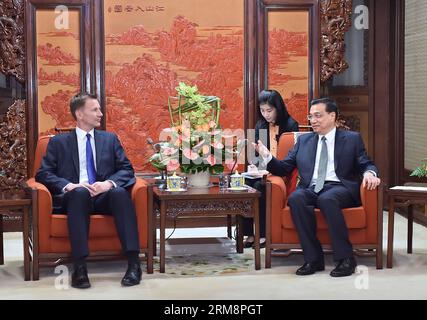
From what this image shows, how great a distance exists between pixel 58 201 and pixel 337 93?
360cm

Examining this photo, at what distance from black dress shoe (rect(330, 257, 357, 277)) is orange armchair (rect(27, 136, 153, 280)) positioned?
43.4 inches

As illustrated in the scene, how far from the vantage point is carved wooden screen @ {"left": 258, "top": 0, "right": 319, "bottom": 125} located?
6.32 metres

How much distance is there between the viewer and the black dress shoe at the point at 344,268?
4.38 m

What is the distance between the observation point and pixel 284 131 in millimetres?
5512

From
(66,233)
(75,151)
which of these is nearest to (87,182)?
Answer: (75,151)

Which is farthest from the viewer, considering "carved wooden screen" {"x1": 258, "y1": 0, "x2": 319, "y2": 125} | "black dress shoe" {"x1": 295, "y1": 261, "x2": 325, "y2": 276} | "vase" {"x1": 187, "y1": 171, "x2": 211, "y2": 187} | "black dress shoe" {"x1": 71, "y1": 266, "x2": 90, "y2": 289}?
"carved wooden screen" {"x1": 258, "y1": 0, "x2": 319, "y2": 125}

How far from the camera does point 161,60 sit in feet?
20.6

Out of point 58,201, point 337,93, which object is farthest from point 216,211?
point 337,93

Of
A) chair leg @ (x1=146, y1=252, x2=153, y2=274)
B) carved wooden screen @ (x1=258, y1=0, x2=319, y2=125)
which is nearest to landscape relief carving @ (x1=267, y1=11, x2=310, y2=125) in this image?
carved wooden screen @ (x1=258, y1=0, x2=319, y2=125)

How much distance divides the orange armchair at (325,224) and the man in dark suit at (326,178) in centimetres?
7

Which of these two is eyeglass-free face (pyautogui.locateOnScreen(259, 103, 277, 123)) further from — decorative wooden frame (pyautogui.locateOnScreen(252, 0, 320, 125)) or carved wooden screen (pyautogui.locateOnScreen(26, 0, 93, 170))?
carved wooden screen (pyautogui.locateOnScreen(26, 0, 93, 170))

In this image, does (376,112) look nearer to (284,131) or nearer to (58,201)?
(284,131)

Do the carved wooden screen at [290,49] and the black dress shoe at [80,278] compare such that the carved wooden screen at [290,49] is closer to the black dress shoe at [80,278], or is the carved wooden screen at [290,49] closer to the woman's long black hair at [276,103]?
the woman's long black hair at [276,103]

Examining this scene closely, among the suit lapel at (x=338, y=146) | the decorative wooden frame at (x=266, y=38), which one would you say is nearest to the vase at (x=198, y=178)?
the suit lapel at (x=338, y=146)
